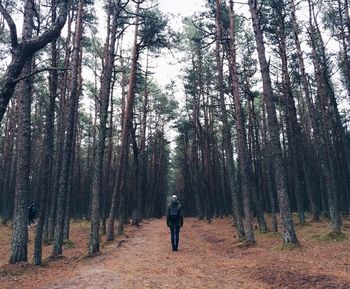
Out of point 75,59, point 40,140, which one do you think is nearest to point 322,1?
point 75,59

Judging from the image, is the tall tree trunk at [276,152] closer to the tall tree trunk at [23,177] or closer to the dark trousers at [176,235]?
the dark trousers at [176,235]

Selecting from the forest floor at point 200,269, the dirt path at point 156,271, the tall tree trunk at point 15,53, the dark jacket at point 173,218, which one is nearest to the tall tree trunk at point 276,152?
the forest floor at point 200,269

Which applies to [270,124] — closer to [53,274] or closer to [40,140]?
[53,274]

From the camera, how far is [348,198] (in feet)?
98.1

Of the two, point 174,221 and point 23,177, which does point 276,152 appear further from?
point 23,177

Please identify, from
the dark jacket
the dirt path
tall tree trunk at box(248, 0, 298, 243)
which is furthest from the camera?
the dark jacket

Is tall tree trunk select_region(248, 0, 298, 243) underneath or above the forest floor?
above

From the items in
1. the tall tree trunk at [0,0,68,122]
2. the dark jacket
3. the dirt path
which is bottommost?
the dirt path

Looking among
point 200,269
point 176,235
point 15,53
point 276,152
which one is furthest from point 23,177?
point 276,152

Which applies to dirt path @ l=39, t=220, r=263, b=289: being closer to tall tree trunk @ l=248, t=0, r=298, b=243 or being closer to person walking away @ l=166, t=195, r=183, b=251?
person walking away @ l=166, t=195, r=183, b=251

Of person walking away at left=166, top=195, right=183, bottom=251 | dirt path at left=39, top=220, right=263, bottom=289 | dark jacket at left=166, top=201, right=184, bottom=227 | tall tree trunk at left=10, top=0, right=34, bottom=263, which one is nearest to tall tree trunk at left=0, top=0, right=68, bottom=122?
tall tree trunk at left=10, top=0, right=34, bottom=263

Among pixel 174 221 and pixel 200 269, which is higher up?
pixel 174 221

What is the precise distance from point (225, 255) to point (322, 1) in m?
14.3

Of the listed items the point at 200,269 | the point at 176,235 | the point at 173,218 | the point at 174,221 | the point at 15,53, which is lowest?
the point at 200,269
